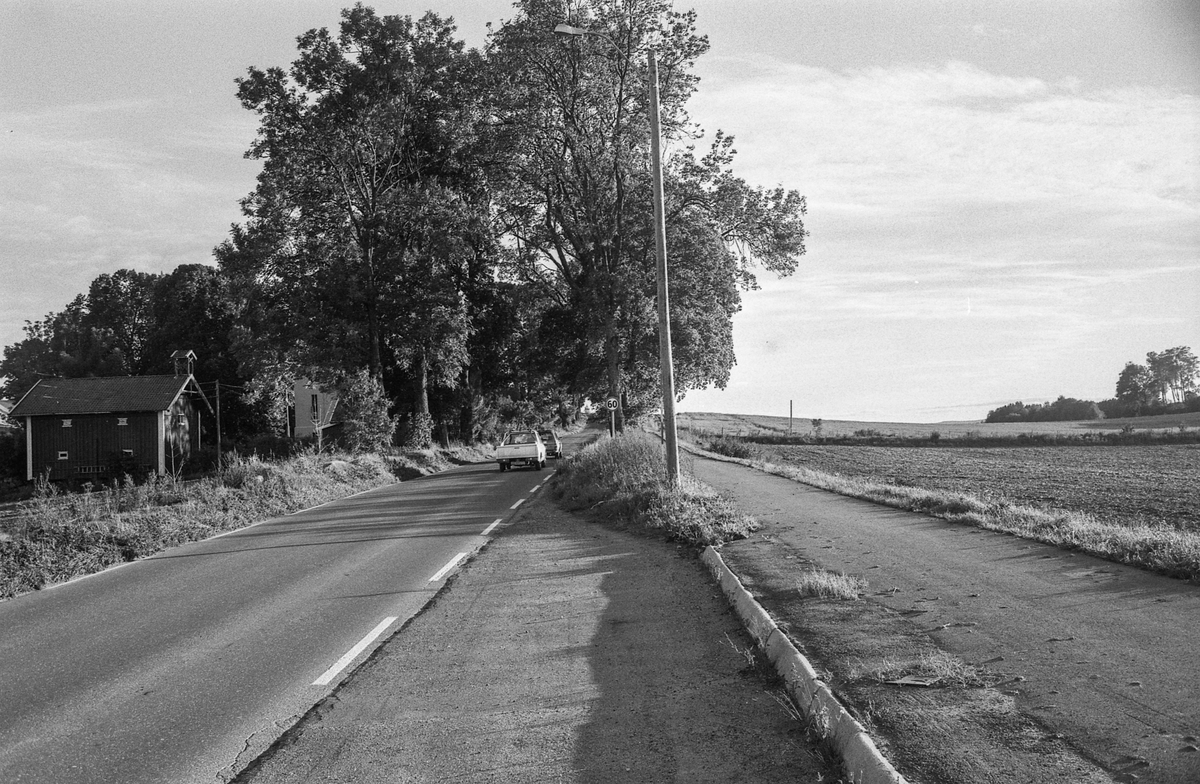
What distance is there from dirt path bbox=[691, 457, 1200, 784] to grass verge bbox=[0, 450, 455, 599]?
332 inches

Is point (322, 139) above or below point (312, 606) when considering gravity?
above

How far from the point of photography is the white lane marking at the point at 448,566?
36.2 feet

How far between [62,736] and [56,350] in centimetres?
9729

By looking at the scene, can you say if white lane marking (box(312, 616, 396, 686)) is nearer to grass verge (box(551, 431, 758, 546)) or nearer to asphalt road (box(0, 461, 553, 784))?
asphalt road (box(0, 461, 553, 784))

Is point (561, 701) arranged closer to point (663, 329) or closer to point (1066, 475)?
point (663, 329)

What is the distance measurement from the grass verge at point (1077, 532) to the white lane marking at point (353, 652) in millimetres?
7207

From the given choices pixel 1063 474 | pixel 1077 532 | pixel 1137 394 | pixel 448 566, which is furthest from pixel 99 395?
pixel 1137 394

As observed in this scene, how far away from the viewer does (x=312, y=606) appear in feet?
30.4

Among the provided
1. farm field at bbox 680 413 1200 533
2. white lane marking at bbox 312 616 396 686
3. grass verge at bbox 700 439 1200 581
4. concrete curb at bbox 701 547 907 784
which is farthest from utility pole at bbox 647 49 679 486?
white lane marking at bbox 312 616 396 686

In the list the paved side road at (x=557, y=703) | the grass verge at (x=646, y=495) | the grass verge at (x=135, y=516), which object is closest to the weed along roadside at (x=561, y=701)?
the paved side road at (x=557, y=703)

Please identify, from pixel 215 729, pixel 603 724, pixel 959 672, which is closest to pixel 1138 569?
pixel 959 672

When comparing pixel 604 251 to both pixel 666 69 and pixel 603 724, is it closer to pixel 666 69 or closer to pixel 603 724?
pixel 666 69

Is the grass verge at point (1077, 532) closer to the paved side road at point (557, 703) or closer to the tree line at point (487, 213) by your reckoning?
the paved side road at point (557, 703)

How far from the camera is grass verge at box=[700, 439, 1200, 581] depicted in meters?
8.87
